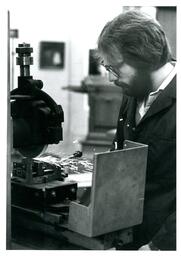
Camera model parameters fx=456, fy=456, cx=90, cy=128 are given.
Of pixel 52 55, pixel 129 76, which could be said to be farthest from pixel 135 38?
pixel 52 55

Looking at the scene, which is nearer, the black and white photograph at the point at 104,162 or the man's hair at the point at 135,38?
the black and white photograph at the point at 104,162

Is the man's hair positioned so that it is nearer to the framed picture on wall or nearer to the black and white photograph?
the black and white photograph

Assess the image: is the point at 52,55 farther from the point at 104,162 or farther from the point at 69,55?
the point at 104,162

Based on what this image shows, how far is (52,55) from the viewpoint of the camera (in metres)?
5.00

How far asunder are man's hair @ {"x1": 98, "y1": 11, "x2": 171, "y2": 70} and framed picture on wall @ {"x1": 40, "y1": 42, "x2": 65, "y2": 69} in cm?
355

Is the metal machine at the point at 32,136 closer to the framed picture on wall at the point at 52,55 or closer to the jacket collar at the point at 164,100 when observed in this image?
the jacket collar at the point at 164,100

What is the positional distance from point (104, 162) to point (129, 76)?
0.35 meters

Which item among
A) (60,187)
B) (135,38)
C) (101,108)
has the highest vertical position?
Answer: (135,38)

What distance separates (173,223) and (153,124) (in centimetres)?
26

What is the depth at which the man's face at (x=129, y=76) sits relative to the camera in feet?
3.97

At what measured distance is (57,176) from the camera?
1142 mm

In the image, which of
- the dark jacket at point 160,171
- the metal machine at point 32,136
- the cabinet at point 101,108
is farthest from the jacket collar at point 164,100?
the cabinet at point 101,108
